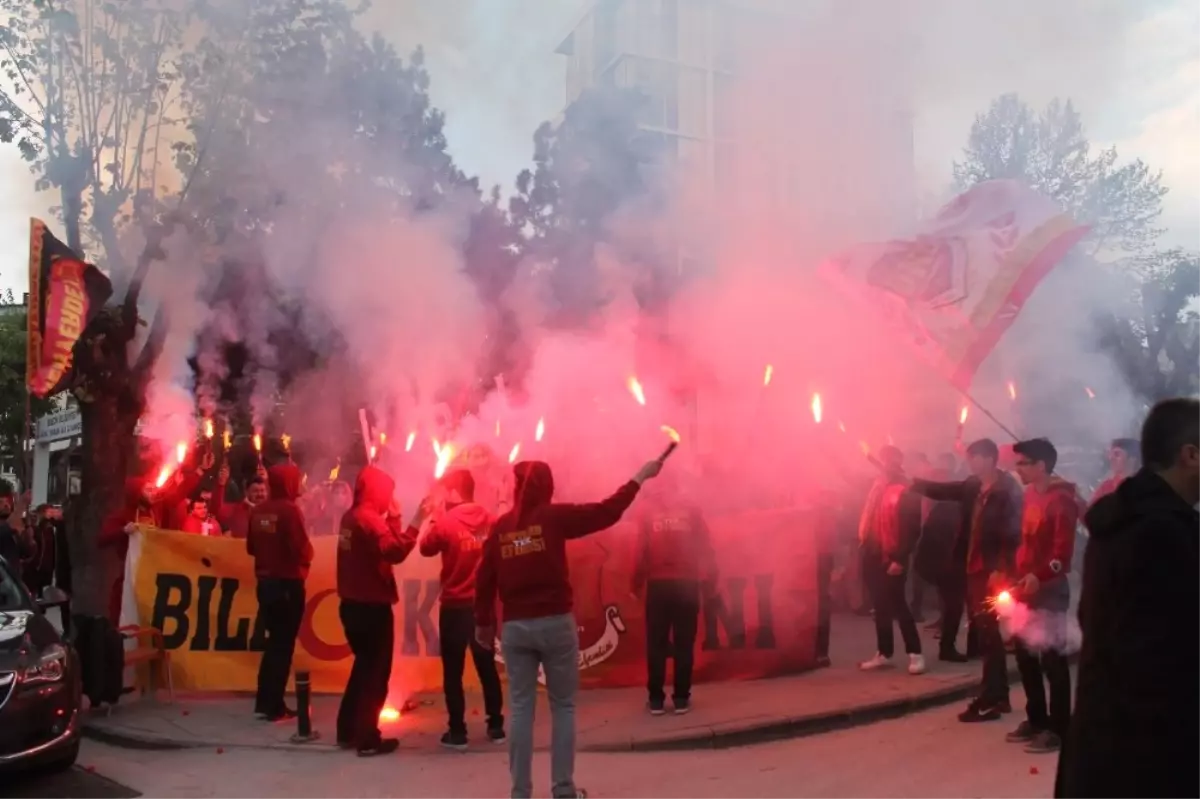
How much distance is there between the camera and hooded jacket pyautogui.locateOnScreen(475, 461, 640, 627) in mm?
4547

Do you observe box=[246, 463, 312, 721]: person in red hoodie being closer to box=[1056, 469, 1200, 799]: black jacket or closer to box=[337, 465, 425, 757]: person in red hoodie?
box=[337, 465, 425, 757]: person in red hoodie

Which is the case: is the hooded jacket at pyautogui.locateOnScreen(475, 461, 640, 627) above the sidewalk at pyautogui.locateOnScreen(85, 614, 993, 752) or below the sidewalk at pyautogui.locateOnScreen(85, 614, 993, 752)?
above

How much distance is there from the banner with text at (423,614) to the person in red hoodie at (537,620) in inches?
101

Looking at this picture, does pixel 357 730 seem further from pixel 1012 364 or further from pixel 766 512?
pixel 1012 364

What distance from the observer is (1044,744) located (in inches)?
207

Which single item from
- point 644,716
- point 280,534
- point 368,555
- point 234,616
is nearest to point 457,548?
point 368,555

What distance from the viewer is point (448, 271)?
910 centimetres

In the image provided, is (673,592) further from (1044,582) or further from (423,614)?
(1044,582)

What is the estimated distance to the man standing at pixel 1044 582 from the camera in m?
5.23

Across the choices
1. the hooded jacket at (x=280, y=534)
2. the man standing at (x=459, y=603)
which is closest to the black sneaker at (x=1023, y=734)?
the man standing at (x=459, y=603)

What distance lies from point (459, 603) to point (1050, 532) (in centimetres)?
346

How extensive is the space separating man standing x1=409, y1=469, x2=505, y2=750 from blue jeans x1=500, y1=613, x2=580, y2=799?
1.25m

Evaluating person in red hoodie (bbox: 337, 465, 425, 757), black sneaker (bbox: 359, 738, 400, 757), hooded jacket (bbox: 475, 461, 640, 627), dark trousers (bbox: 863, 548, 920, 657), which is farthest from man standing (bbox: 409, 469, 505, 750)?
dark trousers (bbox: 863, 548, 920, 657)

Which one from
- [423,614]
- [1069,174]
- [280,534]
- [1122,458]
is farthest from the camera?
[1069,174]
